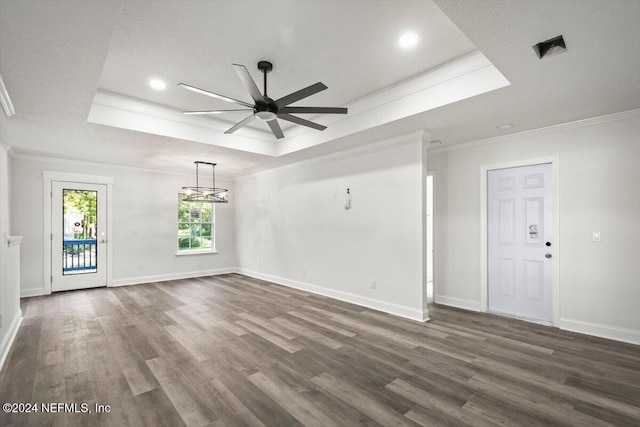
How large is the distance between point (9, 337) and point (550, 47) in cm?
582

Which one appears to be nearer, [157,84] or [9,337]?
[9,337]

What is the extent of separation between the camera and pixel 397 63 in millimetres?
3188

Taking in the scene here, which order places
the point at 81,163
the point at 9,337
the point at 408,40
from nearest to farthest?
1. the point at 408,40
2. the point at 9,337
3. the point at 81,163

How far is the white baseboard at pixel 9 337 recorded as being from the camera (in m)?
3.02

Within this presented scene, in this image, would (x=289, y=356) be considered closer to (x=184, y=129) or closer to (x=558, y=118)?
(x=184, y=129)

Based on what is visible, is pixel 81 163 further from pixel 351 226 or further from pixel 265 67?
pixel 351 226

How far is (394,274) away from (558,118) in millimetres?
2806

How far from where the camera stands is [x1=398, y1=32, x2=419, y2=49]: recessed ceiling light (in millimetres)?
2688

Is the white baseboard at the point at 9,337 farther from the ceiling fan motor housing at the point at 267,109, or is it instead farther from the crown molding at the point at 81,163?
the ceiling fan motor housing at the point at 267,109

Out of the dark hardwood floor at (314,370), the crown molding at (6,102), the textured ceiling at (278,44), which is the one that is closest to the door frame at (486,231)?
the dark hardwood floor at (314,370)

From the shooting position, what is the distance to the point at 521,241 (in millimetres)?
4320

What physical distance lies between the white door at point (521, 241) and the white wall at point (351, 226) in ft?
3.94

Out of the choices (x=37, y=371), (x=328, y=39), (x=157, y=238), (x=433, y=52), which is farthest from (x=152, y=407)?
(x=157, y=238)

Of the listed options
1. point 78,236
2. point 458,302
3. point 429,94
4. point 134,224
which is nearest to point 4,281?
point 78,236
